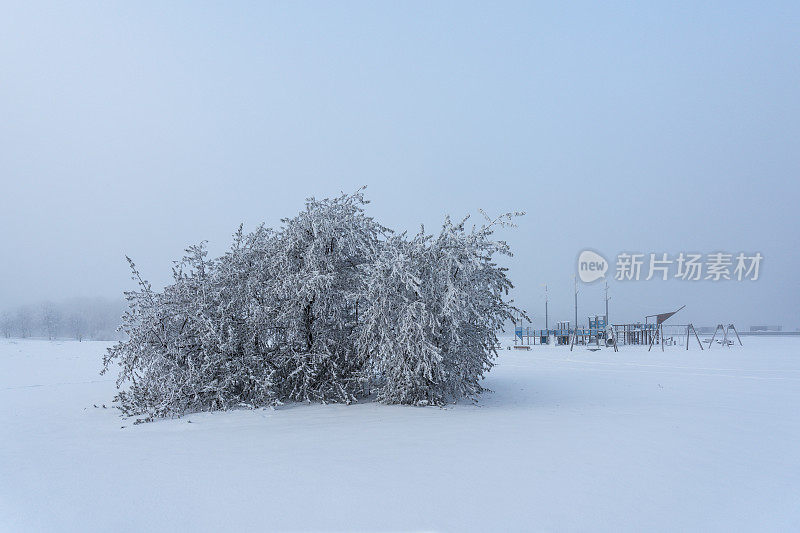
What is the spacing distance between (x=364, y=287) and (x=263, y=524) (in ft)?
24.3

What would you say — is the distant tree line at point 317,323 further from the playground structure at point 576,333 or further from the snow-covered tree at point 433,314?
the playground structure at point 576,333

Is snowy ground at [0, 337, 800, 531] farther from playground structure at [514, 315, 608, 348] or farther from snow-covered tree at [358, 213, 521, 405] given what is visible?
playground structure at [514, 315, 608, 348]

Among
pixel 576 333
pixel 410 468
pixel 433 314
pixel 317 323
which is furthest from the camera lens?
pixel 576 333

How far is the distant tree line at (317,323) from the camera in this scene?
10.2m

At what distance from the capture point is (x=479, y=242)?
427 inches

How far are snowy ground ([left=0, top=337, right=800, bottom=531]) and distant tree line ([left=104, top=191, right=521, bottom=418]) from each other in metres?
0.84

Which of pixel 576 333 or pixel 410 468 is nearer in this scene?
pixel 410 468

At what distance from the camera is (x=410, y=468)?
552cm

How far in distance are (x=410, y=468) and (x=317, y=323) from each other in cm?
637

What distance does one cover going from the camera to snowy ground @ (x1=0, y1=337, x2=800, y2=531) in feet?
13.6

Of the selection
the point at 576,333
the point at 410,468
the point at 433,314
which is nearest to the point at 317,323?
the point at 433,314

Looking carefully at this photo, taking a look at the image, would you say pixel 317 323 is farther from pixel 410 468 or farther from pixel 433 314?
pixel 410 468

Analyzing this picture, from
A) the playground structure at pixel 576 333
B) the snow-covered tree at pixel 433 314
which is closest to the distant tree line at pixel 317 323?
the snow-covered tree at pixel 433 314

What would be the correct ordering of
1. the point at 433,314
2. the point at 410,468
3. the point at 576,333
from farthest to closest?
the point at 576,333
the point at 433,314
the point at 410,468
